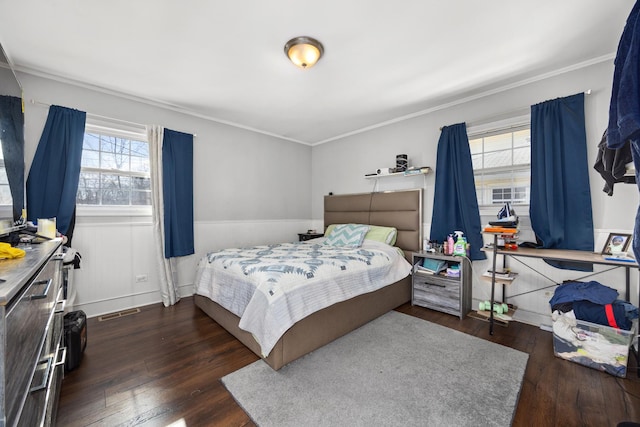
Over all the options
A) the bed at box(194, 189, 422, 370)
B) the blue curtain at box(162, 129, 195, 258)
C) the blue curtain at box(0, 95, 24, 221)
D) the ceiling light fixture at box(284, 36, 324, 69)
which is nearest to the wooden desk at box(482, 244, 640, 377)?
the bed at box(194, 189, 422, 370)

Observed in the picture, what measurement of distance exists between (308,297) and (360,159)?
9.36 ft

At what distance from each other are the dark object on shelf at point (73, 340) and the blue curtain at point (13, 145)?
839 millimetres

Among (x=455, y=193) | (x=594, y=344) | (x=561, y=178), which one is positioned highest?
(x=561, y=178)

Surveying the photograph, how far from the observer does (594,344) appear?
1909 mm

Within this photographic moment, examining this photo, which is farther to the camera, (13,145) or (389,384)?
(13,145)

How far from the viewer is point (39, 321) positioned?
3.15 feet

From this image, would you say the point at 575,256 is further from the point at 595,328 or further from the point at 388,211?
the point at 388,211

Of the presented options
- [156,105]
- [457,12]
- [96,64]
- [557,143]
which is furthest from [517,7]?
[156,105]

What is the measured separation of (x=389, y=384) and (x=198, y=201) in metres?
3.19

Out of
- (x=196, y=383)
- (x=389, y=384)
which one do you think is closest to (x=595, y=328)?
(x=389, y=384)

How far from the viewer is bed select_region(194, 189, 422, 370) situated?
2039 mm

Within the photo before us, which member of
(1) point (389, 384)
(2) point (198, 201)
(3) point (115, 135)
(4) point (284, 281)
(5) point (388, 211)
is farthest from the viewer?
(5) point (388, 211)

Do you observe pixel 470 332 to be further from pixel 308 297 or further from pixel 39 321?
pixel 39 321

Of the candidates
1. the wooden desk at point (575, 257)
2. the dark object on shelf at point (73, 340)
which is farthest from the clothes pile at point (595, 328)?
the dark object on shelf at point (73, 340)
